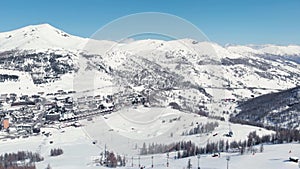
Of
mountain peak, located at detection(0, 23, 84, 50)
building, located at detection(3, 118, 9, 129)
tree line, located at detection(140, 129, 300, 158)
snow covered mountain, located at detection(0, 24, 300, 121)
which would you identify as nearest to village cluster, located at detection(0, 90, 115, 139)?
building, located at detection(3, 118, 9, 129)

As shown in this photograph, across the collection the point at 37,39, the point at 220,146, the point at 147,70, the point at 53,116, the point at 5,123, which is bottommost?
the point at 220,146

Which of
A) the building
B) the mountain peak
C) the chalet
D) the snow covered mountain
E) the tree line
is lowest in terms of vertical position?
the tree line

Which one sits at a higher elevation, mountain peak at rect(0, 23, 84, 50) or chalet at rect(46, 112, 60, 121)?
mountain peak at rect(0, 23, 84, 50)

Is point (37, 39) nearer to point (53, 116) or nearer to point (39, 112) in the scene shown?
point (39, 112)

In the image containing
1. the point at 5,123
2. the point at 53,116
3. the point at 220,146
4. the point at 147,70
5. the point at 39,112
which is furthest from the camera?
the point at 147,70

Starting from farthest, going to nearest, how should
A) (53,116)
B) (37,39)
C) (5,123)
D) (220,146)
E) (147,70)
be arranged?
(37,39)
(147,70)
(53,116)
(5,123)
(220,146)

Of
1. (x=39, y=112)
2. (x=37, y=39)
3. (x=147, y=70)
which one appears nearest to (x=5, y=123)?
(x=39, y=112)

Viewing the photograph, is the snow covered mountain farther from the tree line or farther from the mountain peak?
the tree line

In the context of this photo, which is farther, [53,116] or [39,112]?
[39,112]

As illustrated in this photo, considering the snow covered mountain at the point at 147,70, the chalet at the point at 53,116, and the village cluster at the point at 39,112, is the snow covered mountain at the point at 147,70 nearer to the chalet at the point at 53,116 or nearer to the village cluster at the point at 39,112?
the village cluster at the point at 39,112
